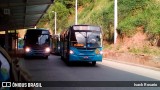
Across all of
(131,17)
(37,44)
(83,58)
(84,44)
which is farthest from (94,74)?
(131,17)

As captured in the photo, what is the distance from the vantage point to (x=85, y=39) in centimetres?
2322

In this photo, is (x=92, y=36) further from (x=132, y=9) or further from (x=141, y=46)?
(x=132, y=9)

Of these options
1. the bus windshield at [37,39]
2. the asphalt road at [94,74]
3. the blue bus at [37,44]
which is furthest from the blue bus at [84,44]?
the bus windshield at [37,39]

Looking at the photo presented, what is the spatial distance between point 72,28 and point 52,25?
6680 centimetres

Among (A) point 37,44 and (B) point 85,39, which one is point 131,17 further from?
(B) point 85,39

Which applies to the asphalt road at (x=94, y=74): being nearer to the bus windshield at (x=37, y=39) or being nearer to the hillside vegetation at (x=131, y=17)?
the bus windshield at (x=37, y=39)

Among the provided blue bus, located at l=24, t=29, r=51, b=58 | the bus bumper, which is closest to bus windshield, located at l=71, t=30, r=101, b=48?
the bus bumper

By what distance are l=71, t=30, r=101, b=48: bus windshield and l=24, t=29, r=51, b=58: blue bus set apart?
10363 millimetres

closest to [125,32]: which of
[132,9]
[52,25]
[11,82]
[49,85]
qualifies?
[132,9]

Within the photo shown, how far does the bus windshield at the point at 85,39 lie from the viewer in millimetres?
23250

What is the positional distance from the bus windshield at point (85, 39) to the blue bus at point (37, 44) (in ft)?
34.0

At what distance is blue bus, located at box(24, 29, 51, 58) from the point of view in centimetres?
3331

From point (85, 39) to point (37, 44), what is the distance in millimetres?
11214

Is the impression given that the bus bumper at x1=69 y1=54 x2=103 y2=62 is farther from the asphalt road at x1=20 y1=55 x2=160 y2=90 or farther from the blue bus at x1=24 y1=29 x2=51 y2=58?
the blue bus at x1=24 y1=29 x2=51 y2=58
